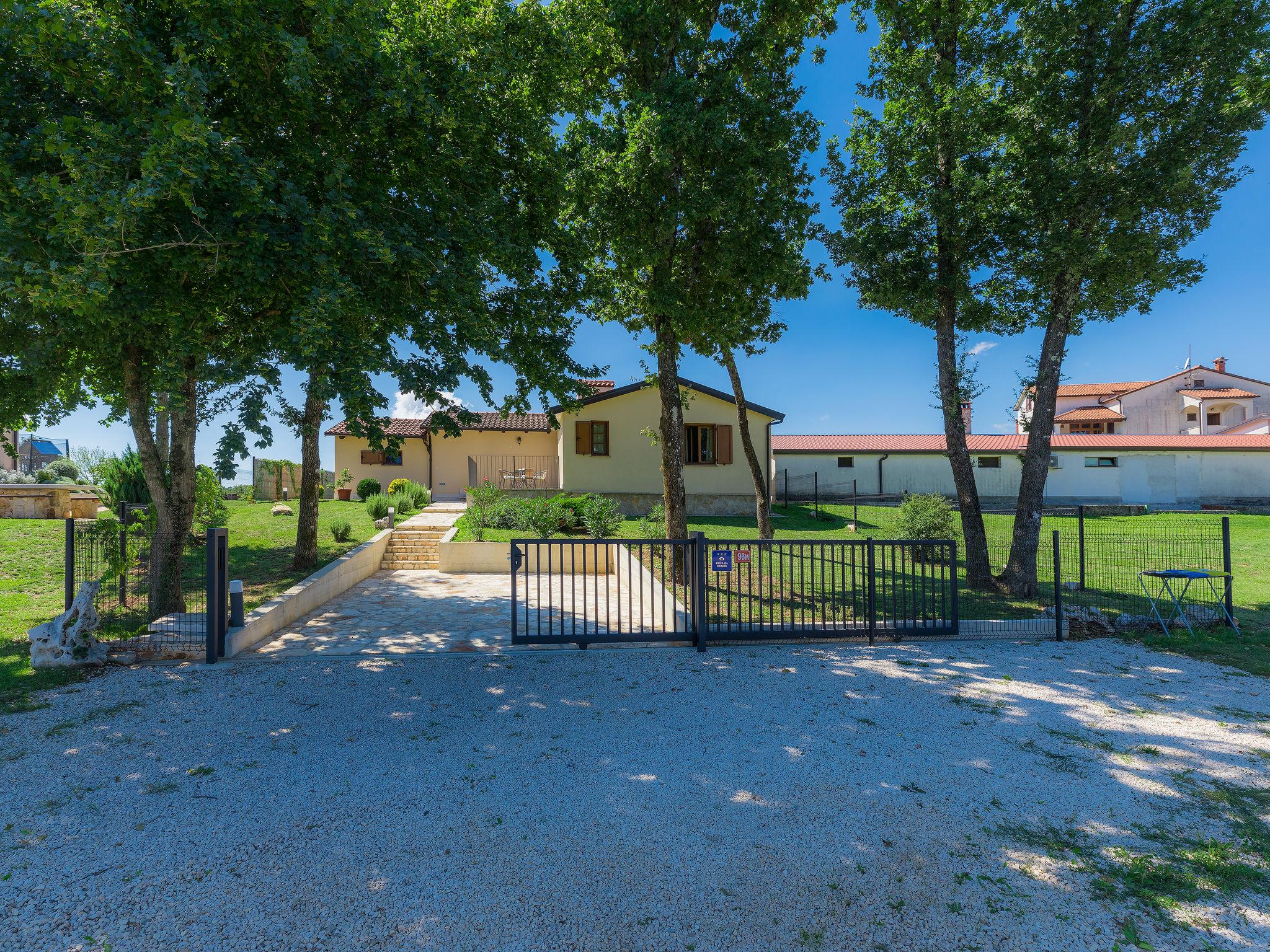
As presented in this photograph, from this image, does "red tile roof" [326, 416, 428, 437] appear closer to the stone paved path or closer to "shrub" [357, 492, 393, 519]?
"shrub" [357, 492, 393, 519]

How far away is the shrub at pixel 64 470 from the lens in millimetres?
20047

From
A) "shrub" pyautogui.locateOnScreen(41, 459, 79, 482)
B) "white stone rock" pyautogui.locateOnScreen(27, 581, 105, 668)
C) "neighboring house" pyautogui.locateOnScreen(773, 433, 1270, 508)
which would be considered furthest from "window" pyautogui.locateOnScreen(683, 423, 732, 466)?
"shrub" pyautogui.locateOnScreen(41, 459, 79, 482)

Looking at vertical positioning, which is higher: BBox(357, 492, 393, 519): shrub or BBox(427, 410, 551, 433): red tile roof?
BBox(427, 410, 551, 433): red tile roof

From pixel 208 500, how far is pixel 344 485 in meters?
13.2

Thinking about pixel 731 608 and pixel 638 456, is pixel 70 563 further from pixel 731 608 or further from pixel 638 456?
pixel 638 456

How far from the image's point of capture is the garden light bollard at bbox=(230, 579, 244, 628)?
6.63 meters

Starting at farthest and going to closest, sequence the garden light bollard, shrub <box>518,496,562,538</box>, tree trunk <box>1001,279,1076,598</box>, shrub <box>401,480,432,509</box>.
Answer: shrub <box>401,480,432,509</box>
shrub <box>518,496,562,538</box>
tree trunk <box>1001,279,1076,598</box>
the garden light bollard

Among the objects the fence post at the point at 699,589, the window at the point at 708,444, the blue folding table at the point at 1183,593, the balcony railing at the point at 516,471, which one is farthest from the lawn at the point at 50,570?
the blue folding table at the point at 1183,593

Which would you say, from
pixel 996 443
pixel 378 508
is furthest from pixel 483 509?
pixel 996 443

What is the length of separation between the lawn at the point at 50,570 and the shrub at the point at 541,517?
3.91 meters

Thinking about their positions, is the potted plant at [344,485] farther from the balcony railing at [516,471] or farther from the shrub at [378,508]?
the shrub at [378,508]

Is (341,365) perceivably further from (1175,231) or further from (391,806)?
(1175,231)

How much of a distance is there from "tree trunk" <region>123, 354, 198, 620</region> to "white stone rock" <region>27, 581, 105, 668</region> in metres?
1.25

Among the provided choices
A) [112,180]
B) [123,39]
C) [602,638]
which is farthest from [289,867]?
[123,39]
